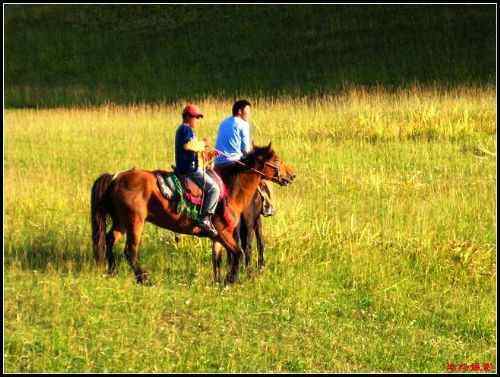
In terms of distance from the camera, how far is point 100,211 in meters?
13.4

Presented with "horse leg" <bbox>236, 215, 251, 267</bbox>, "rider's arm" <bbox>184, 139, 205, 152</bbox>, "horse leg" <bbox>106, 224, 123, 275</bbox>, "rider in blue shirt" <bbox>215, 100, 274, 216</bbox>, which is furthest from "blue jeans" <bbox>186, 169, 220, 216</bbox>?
"horse leg" <bbox>106, 224, 123, 275</bbox>

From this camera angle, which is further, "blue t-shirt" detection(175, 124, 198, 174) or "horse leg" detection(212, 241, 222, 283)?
"horse leg" detection(212, 241, 222, 283)

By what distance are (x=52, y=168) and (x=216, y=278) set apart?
9.86m

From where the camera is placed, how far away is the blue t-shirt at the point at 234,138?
14.2 m

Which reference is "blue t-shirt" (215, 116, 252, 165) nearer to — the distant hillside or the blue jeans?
the blue jeans

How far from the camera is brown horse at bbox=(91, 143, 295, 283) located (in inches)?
519

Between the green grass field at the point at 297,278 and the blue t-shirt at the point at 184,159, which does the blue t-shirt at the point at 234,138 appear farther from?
the green grass field at the point at 297,278

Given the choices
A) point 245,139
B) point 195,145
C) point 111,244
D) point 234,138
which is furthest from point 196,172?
point 111,244

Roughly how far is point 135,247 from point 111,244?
42cm

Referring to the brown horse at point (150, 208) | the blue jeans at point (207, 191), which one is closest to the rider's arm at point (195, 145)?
the blue jeans at point (207, 191)

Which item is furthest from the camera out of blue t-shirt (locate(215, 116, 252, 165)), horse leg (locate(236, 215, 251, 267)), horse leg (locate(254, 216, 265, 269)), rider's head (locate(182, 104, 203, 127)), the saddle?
horse leg (locate(254, 216, 265, 269))

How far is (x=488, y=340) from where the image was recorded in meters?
12.6

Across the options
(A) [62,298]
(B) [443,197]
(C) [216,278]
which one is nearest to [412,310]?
(C) [216,278]

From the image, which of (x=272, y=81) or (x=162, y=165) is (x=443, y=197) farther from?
(x=272, y=81)
